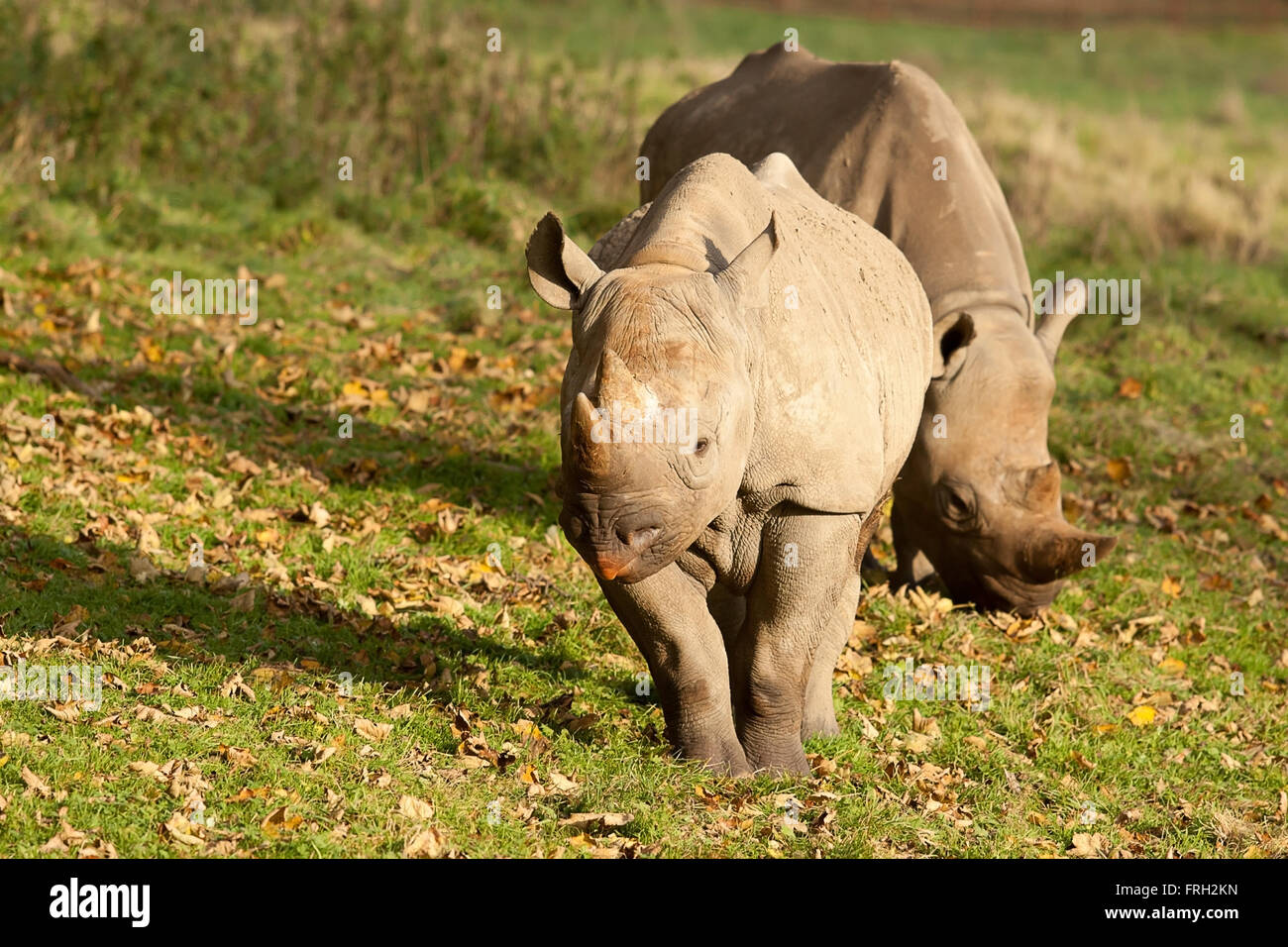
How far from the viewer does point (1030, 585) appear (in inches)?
308

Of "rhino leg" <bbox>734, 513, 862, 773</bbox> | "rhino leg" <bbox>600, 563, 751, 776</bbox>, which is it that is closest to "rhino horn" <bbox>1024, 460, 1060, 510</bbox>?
"rhino leg" <bbox>734, 513, 862, 773</bbox>

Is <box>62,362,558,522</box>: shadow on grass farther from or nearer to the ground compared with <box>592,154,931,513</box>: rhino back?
nearer to the ground

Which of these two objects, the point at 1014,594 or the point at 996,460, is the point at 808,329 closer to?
the point at 996,460

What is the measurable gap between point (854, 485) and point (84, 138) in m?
9.93

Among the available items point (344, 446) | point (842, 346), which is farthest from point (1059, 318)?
point (344, 446)

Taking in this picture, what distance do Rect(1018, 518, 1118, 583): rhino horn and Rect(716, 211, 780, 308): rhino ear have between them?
2953mm

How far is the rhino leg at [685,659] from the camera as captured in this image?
541cm

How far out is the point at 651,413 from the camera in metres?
4.59

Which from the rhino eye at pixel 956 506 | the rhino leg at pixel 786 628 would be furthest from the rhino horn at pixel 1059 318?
the rhino leg at pixel 786 628

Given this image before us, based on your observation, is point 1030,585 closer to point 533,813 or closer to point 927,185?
point 927,185

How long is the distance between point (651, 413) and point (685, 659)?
131 centimetres

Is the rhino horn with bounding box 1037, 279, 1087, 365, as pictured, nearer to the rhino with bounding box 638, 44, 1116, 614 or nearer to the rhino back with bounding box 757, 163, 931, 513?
the rhino with bounding box 638, 44, 1116, 614

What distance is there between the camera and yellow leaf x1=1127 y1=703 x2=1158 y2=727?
7.38 metres

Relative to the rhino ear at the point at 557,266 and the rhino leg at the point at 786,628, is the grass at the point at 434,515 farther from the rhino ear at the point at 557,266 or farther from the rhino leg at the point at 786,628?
the rhino ear at the point at 557,266
